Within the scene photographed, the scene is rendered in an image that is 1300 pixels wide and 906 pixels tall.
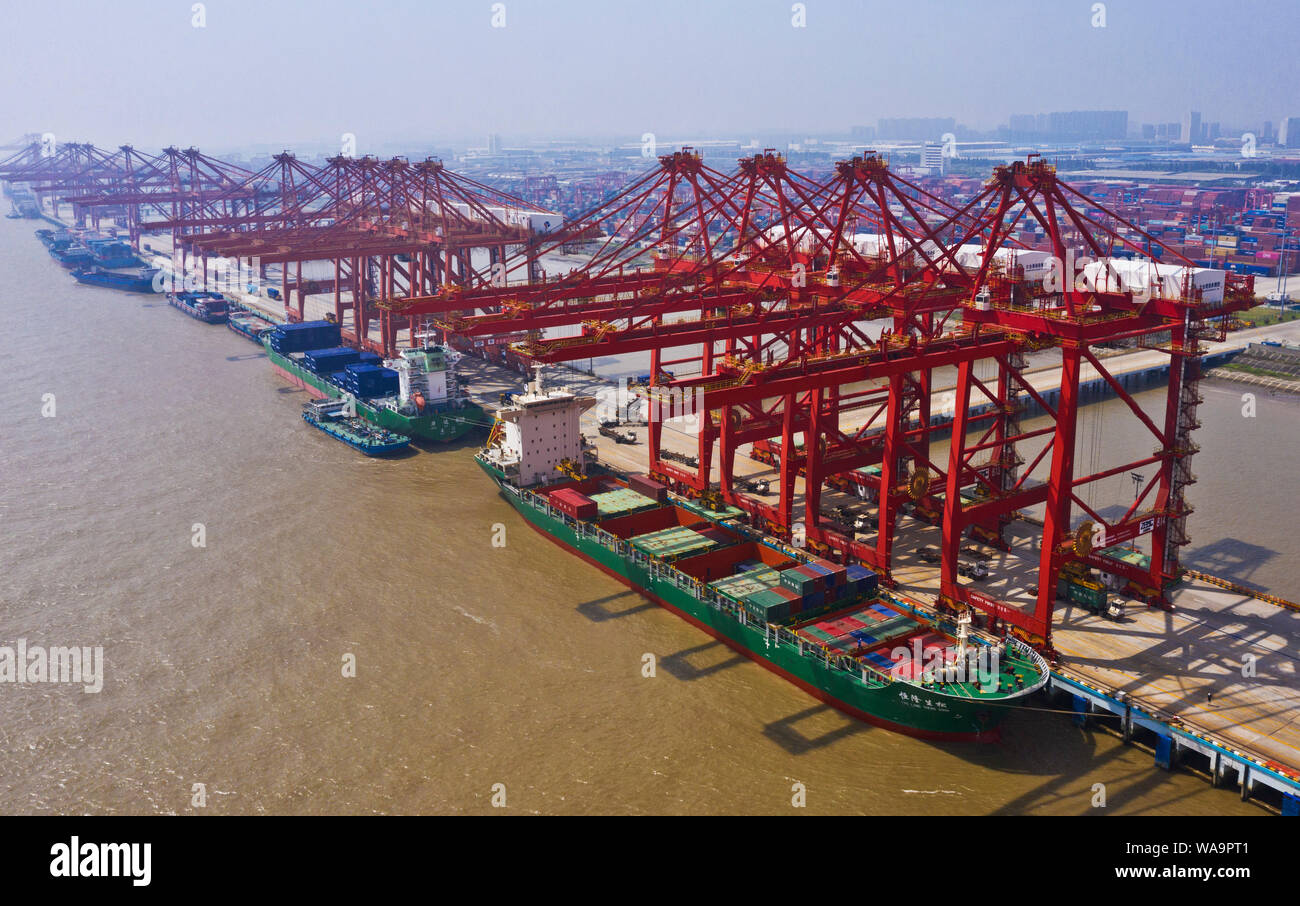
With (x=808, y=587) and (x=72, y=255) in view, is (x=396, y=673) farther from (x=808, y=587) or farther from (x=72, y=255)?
(x=72, y=255)

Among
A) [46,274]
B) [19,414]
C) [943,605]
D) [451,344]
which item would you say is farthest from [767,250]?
[46,274]

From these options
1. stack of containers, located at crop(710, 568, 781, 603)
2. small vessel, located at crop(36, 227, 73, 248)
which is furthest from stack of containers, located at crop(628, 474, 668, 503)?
small vessel, located at crop(36, 227, 73, 248)

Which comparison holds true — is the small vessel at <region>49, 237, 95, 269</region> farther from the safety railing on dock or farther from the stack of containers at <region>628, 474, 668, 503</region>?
the safety railing on dock

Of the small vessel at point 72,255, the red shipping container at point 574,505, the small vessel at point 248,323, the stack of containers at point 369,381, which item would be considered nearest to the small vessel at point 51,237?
the small vessel at point 72,255

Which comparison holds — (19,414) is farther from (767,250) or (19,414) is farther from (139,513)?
(767,250)

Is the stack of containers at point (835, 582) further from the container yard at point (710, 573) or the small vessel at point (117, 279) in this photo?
the small vessel at point (117, 279)
